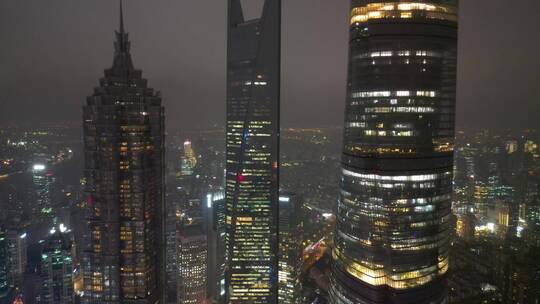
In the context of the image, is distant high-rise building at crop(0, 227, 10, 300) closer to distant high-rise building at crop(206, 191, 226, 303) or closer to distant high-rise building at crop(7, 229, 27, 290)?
distant high-rise building at crop(7, 229, 27, 290)

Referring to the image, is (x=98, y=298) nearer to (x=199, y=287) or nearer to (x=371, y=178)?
(x=199, y=287)

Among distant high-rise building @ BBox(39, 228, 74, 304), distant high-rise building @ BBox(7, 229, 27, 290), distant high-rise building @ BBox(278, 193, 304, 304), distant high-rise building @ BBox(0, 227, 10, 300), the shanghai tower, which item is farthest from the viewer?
distant high-rise building @ BBox(278, 193, 304, 304)

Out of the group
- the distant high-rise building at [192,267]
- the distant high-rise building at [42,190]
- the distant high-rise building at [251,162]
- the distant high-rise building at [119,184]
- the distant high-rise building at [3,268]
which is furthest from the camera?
the distant high-rise building at [42,190]

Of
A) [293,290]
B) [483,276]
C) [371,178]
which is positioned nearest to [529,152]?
[483,276]

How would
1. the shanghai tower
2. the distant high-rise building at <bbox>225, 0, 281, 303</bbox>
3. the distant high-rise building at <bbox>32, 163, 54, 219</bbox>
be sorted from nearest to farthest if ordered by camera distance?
the shanghai tower < the distant high-rise building at <bbox>225, 0, 281, 303</bbox> < the distant high-rise building at <bbox>32, 163, 54, 219</bbox>

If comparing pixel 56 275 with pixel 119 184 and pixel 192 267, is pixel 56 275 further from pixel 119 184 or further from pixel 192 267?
pixel 119 184

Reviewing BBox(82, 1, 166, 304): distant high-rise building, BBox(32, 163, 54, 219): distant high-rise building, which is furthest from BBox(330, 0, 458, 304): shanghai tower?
BBox(32, 163, 54, 219): distant high-rise building

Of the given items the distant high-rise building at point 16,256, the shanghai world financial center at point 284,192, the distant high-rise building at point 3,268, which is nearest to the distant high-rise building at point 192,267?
the shanghai world financial center at point 284,192

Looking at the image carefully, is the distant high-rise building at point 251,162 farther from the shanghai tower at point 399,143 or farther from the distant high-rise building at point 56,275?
the shanghai tower at point 399,143
